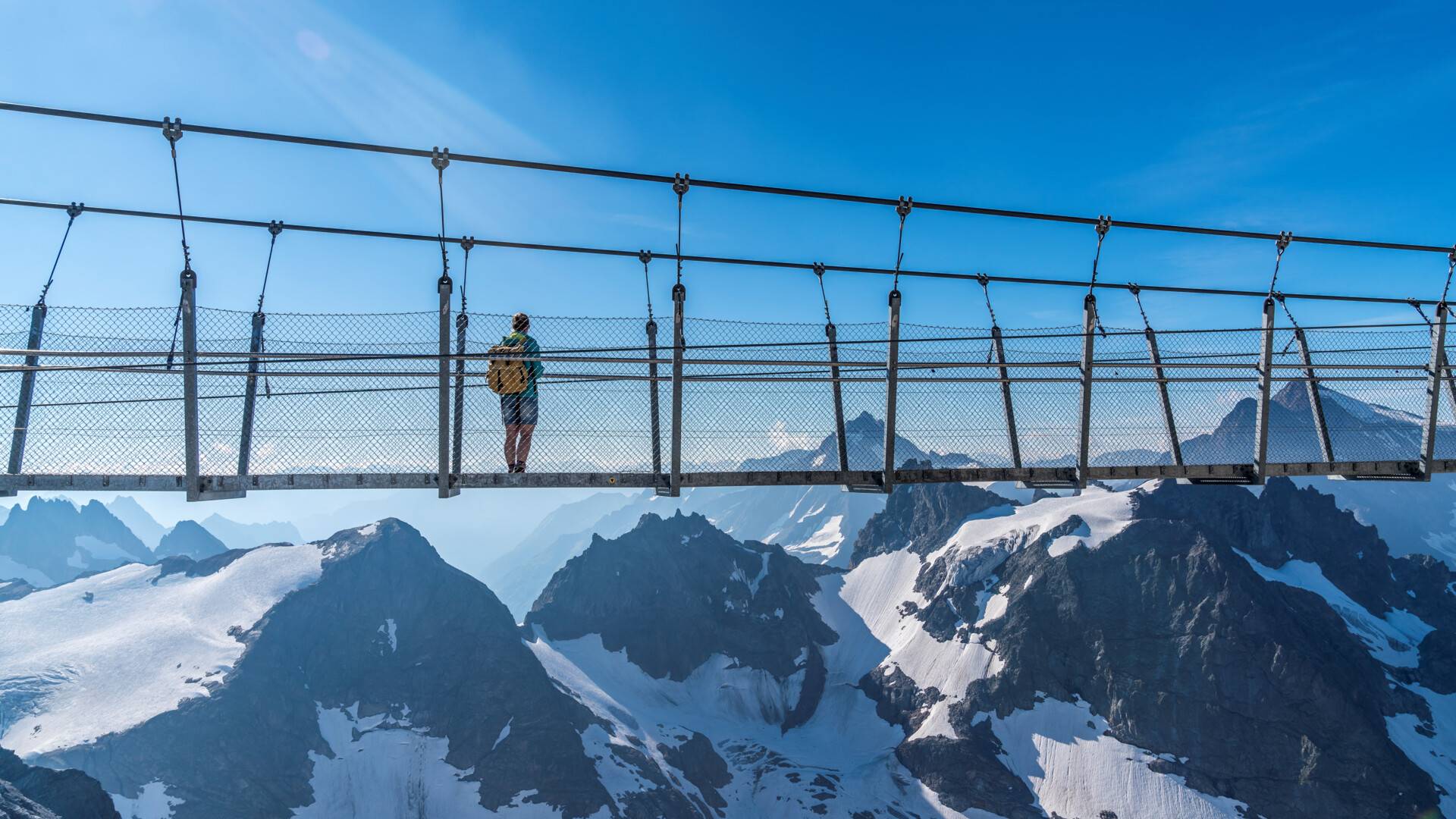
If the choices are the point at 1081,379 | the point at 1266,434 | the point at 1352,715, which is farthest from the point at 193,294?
the point at 1352,715

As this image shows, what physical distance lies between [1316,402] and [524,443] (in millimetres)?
11883

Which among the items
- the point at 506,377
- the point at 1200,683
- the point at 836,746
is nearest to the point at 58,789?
the point at 506,377

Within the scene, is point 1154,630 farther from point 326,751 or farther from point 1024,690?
point 326,751

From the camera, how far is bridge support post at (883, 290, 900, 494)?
35.3 feet

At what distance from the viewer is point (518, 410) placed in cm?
1090

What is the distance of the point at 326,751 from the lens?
567 feet

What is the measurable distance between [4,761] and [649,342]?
13281 cm

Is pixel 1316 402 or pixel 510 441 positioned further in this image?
pixel 1316 402

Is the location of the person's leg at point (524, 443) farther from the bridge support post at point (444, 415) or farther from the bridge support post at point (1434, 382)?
the bridge support post at point (1434, 382)

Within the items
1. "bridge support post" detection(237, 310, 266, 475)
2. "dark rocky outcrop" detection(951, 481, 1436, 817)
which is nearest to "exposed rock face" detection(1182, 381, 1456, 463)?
"bridge support post" detection(237, 310, 266, 475)

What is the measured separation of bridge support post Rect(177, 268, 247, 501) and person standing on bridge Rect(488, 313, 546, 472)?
3.36 meters

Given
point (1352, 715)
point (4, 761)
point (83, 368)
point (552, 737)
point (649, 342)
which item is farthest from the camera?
point (552, 737)

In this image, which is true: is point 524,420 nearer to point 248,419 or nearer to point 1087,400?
point 248,419

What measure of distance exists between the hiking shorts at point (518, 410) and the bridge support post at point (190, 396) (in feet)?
11.1
